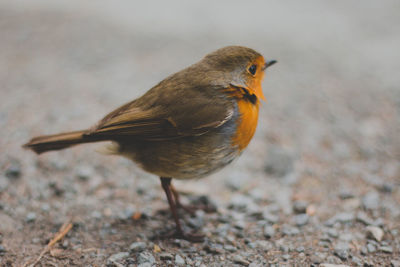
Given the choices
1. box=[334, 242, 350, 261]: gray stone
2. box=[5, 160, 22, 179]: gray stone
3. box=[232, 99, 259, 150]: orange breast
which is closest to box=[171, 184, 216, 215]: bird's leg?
box=[232, 99, 259, 150]: orange breast

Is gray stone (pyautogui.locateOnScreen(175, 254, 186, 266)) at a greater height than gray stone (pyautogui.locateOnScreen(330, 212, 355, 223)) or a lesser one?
lesser

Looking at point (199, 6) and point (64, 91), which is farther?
point (199, 6)

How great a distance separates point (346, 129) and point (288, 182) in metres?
1.51

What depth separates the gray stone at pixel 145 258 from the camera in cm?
268

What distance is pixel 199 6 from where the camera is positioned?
31.2ft

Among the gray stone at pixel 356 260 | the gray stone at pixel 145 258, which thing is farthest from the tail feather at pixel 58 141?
the gray stone at pixel 356 260

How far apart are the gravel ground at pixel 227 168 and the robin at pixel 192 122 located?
2.22ft

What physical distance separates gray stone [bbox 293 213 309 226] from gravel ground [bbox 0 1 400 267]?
1 cm

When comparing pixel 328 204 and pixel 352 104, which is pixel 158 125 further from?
pixel 352 104

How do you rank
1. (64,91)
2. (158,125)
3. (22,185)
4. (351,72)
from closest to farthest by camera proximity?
(158,125) < (22,185) < (64,91) < (351,72)

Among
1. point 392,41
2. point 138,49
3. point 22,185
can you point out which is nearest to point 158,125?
point 22,185

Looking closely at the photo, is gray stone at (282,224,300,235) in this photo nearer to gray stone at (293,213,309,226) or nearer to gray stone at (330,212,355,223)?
gray stone at (293,213,309,226)

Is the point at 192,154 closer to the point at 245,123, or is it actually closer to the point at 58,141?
the point at 245,123

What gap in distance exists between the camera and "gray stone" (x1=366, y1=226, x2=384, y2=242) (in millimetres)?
3049
